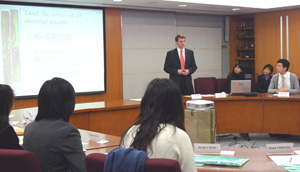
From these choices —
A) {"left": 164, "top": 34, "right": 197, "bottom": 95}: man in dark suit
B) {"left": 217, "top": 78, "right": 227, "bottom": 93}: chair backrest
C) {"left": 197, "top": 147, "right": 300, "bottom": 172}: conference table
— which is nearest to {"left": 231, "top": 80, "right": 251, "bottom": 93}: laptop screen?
{"left": 164, "top": 34, "right": 197, "bottom": 95}: man in dark suit

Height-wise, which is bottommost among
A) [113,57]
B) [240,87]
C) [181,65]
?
[240,87]

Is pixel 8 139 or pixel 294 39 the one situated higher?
pixel 294 39

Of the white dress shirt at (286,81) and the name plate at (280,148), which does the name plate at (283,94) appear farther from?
the name plate at (280,148)

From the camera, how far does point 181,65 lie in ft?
24.7

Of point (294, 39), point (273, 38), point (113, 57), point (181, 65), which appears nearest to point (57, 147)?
point (181, 65)

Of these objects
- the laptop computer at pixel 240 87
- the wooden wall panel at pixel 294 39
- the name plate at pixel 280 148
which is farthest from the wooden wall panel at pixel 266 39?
the name plate at pixel 280 148

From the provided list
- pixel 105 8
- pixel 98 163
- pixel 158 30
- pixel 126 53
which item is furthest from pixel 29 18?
pixel 98 163

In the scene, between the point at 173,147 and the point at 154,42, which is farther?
the point at 154,42

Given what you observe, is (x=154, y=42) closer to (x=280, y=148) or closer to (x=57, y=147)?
(x=280, y=148)

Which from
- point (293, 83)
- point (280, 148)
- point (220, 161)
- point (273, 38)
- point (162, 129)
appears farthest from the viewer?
point (273, 38)

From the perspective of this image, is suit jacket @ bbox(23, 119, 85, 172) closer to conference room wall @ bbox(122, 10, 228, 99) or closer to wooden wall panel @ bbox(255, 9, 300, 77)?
conference room wall @ bbox(122, 10, 228, 99)

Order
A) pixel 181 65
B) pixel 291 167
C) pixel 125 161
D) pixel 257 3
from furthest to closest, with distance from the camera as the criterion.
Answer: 1. pixel 257 3
2. pixel 181 65
3. pixel 291 167
4. pixel 125 161

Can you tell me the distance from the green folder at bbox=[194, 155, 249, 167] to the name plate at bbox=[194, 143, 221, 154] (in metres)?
0.14

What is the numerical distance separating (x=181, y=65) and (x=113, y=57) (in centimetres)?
229
